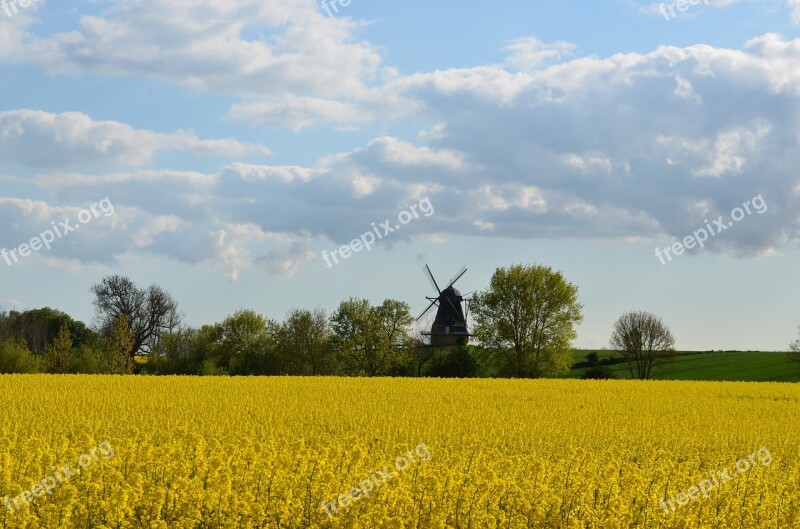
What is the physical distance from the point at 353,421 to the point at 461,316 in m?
78.5

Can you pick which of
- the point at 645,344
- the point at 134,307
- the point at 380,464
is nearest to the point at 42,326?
the point at 134,307

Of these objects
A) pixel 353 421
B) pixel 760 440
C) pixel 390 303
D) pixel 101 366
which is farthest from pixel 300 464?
pixel 390 303

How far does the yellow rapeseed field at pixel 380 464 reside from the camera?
11688mm

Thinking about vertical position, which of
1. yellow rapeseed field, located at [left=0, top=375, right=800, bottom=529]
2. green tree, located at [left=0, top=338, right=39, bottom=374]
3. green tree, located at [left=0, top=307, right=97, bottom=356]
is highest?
green tree, located at [left=0, top=307, right=97, bottom=356]

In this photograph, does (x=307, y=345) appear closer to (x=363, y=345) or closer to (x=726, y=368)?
(x=363, y=345)

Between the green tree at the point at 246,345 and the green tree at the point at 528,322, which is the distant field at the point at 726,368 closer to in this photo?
the green tree at the point at 528,322

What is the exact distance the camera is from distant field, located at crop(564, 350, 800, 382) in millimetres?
85319

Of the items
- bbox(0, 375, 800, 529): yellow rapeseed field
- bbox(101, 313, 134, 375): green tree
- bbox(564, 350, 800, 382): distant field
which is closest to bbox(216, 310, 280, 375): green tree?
bbox(101, 313, 134, 375): green tree

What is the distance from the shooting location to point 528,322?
236 feet

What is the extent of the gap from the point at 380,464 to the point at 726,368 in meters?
87.9

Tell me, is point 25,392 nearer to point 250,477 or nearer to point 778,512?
point 250,477

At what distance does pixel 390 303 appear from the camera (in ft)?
268

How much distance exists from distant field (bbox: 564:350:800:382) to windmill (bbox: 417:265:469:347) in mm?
14030

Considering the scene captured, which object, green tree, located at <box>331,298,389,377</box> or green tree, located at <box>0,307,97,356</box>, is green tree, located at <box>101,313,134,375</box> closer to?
green tree, located at <box>331,298,389,377</box>
